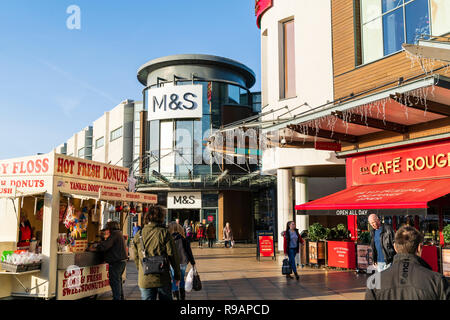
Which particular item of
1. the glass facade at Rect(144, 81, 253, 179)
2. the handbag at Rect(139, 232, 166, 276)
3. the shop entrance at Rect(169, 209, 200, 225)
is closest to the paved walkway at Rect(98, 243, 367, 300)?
the handbag at Rect(139, 232, 166, 276)

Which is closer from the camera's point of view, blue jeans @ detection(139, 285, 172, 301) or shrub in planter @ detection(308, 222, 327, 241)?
blue jeans @ detection(139, 285, 172, 301)

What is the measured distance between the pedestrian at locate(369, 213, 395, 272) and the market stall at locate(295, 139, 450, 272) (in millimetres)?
1377

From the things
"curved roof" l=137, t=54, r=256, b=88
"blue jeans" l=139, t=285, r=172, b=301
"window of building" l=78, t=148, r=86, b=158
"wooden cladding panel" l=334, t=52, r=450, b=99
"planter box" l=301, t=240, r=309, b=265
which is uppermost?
"curved roof" l=137, t=54, r=256, b=88

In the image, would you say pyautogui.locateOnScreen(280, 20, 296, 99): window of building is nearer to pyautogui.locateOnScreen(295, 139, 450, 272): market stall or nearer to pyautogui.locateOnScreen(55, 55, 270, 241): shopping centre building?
pyautogui.locateOnScreen(295, 139, 450, 272): market stall

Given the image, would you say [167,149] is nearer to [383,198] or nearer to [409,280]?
[383,198]

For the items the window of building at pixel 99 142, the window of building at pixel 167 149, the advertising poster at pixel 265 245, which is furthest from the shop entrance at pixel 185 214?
the window of building at pixel 99 142

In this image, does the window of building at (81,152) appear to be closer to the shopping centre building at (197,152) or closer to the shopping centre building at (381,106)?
the shopping centre building at (197,152)

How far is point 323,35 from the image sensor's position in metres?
16.3

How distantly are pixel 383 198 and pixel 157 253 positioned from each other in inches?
305

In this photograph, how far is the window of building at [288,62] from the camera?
18.2m

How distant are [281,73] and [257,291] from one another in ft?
36.4

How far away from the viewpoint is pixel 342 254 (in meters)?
13.4

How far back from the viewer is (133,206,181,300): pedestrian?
5625 mm

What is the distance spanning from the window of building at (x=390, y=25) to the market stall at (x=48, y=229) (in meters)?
8.90
